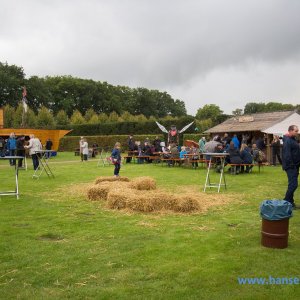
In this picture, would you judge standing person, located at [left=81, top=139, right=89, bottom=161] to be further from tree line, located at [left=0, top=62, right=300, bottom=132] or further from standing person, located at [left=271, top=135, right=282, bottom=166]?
tree line, located at [left=0, top=62, right=300, bottom=132]

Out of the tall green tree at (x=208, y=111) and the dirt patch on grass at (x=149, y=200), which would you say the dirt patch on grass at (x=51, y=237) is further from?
the tall green tree at (x=208, y=111)

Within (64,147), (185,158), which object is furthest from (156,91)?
(185,158)

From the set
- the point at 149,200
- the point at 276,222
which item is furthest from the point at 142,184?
the point at 276,222

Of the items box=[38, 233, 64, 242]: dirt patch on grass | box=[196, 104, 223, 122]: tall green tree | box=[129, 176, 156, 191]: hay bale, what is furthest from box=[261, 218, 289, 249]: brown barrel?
box=[196, 104, 223, 122]: tall green tree

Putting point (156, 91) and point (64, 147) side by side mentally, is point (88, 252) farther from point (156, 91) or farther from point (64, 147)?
point (156, 91)

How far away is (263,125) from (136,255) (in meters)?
21.4

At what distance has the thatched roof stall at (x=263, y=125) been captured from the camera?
23.6 metres

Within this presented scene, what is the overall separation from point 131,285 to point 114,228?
2.53 meters

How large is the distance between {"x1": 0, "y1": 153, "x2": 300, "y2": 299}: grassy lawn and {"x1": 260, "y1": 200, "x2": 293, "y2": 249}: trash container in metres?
0.14

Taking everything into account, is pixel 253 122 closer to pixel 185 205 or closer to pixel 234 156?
pixel 234 156

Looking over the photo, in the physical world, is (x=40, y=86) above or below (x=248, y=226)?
above

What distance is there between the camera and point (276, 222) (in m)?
5.24

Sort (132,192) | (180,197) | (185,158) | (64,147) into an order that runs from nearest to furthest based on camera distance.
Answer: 1. (180,197)
2. (132,192)
3. (185,158)
4. (64,147)

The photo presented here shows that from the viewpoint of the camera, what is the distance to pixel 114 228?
6566 mm
